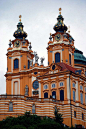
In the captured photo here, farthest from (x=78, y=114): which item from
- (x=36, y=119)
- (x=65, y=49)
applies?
(x=65, y=49)

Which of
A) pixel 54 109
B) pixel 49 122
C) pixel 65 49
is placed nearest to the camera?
pixel 49 122

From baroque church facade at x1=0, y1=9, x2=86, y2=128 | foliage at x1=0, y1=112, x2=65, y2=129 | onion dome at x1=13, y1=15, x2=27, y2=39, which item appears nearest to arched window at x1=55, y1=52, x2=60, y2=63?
baroque church facade at x1=0, y1=9, x2=86, y2=128

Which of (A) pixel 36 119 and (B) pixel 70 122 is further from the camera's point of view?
(B) pixel 70 122

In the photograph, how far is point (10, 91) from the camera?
279 ft

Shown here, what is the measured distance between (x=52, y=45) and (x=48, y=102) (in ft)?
67.6

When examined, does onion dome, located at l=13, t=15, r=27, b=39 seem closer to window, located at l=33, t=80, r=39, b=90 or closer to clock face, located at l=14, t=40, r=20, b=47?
clock face, located at l=14, t=40, r=20, b=47

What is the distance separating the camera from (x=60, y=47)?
83188 millimetres

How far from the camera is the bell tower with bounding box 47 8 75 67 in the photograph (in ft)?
271

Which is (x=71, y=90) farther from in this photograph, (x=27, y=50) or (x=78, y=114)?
(x=27, y=50)

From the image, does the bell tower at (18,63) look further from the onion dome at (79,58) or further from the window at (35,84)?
the onion dome at (79,58)

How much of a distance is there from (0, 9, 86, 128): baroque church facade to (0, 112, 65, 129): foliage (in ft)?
10.8

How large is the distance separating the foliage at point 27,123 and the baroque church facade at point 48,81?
3278 millimetres

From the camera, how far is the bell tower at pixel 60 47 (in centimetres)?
8250

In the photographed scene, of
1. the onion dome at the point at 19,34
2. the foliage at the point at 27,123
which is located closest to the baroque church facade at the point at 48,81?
the onion dome at the point at 19,34
